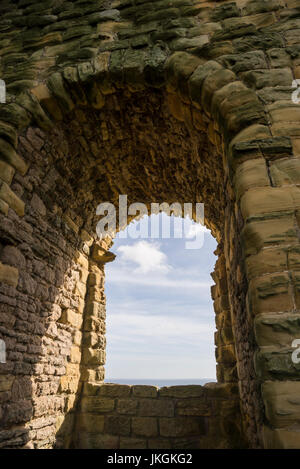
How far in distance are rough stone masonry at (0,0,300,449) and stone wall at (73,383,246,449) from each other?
18 millimetres

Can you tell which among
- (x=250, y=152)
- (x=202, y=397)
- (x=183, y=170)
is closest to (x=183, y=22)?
(x=183, y=170)

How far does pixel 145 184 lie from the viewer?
478 cm

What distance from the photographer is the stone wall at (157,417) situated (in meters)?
4.00

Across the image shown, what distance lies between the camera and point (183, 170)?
4.21 m

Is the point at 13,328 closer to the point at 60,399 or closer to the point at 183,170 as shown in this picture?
the point at 60,399

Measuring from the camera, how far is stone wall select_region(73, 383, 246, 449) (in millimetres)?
3996

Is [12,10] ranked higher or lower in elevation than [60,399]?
higher

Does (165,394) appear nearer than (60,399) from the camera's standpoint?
No

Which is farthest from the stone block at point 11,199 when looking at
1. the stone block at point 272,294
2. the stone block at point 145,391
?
the stone block at point 145,391

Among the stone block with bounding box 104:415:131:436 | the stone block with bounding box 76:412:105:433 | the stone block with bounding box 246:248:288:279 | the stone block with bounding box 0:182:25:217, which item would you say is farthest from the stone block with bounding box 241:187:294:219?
the stone block with bounding box 76:412:105:433

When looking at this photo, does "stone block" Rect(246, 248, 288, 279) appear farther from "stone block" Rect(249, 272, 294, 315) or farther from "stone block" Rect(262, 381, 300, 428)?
"stone block" Rect(262, 381, 300, 428)
